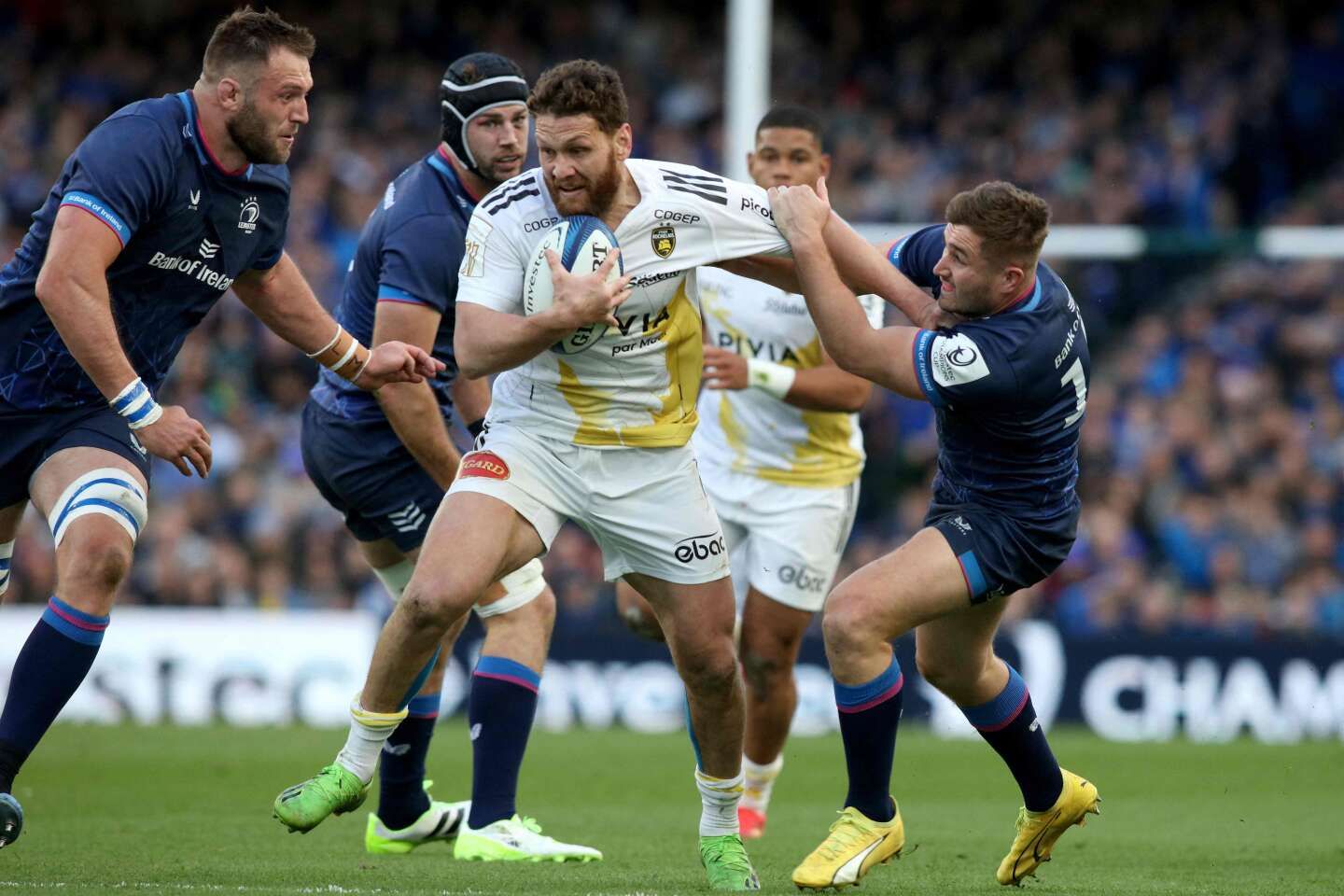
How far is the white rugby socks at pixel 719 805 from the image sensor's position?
20.7 ft

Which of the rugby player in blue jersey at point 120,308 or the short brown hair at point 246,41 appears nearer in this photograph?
the rugby player in blue jersey at point 120,308

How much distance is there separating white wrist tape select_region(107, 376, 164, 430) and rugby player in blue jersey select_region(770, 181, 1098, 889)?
2.22 meters

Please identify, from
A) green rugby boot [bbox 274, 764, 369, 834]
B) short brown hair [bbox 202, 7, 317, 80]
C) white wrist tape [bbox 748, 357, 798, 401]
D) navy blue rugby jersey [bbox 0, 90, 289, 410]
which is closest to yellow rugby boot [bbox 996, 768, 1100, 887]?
green rugby boot [bbox 274, 764, 369, 834]

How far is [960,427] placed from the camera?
6.50 meters

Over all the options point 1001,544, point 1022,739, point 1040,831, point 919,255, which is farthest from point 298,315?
point 1040,831

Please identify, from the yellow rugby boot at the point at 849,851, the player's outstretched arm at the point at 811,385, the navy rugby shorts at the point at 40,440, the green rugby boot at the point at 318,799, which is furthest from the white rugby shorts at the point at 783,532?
the navy rugby shorts at the point at 40,440

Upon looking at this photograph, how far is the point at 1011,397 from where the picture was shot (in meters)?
6.20

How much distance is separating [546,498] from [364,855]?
187 cm

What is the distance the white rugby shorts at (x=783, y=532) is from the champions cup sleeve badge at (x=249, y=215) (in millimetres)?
3203

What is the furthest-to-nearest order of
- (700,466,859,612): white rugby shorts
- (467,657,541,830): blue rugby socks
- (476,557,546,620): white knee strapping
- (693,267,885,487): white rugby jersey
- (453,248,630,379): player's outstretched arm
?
(693,267,885,487): white rugby jersey, (700,466,859,612): white rugby shorts, (476,557,546,620): white knee strapping, (467,657,541,830): blue rugby socks, (453,248,630,379): player's outstretched arm

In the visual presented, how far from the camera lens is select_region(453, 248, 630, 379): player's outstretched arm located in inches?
227

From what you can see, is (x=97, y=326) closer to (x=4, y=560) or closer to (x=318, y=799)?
A: (x=4, y=560)

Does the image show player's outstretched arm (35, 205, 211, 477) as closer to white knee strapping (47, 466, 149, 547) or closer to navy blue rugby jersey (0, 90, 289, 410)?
navy blue rugby jersey (0, 90, 289, 410)

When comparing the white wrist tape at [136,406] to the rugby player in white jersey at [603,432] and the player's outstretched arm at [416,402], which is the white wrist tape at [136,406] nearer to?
the rugby player in white jersey at [603,432]
